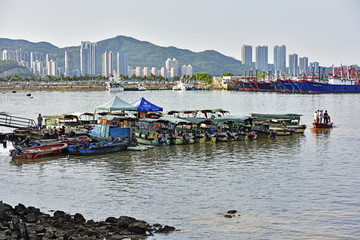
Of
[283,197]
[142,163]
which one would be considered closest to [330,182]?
[283,197]

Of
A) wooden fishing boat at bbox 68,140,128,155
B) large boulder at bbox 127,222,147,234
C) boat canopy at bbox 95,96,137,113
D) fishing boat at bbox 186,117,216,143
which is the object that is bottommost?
large boulder at bbox 127,222,147,234

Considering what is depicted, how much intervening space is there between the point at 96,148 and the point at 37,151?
396 centimetres

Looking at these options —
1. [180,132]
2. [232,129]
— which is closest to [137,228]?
[180,132]

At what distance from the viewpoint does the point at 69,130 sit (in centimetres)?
3728

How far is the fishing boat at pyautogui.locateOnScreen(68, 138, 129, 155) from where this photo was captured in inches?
1220

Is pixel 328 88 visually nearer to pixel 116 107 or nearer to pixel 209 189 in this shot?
pixel 116 107

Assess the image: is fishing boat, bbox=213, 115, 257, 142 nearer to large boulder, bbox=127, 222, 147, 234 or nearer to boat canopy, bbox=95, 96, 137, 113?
boat canopy, bbox=95, 96, 137, 113

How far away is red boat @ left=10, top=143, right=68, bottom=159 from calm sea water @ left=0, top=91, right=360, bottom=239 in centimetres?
98

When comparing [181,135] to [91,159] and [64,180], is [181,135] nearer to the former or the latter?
[91,159]

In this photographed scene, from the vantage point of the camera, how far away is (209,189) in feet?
72.8

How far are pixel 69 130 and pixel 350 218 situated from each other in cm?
2529

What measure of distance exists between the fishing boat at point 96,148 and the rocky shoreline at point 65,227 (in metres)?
13.9

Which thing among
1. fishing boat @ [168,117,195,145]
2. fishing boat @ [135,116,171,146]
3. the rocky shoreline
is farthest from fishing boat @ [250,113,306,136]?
the rocky shoreline

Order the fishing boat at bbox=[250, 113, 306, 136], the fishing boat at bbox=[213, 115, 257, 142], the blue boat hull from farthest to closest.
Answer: the blue boat hull → the fishing boat at bbox=[250, 113, 306, 136] → the fishing boat at bbox=[213, 115, 257, 142]
